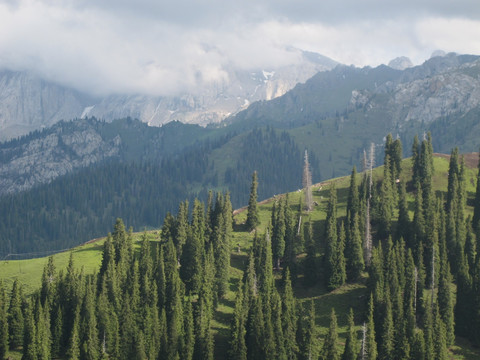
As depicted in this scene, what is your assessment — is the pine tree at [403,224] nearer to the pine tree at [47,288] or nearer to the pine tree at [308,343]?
the pine tree at [308,343]

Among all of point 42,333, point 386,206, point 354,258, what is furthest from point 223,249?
point 42,333

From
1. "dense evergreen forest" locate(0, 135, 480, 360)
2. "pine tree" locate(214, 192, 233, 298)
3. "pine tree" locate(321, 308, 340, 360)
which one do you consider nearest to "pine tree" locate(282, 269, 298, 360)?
"dense evergreen forest" locate(0, 135, 480, 360)

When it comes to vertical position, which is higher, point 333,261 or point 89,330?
point 333,261

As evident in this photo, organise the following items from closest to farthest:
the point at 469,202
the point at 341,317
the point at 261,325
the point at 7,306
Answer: the point at 261,325
the point at 7,306
the point at 341,317
the point at 469,202

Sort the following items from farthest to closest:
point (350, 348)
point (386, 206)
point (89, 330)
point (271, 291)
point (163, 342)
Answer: point (386, 206) → point (271, 291) → point (163, 342) → point (89, 330) → point (350, 348)

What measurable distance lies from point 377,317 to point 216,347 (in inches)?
1327

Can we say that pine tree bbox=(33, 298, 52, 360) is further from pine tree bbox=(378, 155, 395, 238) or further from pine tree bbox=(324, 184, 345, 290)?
pine tree bbox=(378, 155, 395, 238)

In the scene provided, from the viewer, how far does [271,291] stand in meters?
134

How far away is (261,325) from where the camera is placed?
116438 mm

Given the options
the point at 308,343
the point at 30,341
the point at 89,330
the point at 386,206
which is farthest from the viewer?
the point at 386,206

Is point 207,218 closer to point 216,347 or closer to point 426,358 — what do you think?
point 216,347

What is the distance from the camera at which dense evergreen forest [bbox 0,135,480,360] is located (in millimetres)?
114438

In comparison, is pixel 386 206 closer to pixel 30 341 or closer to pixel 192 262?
pixel 192 262

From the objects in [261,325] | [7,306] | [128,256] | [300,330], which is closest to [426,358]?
[300,330]
